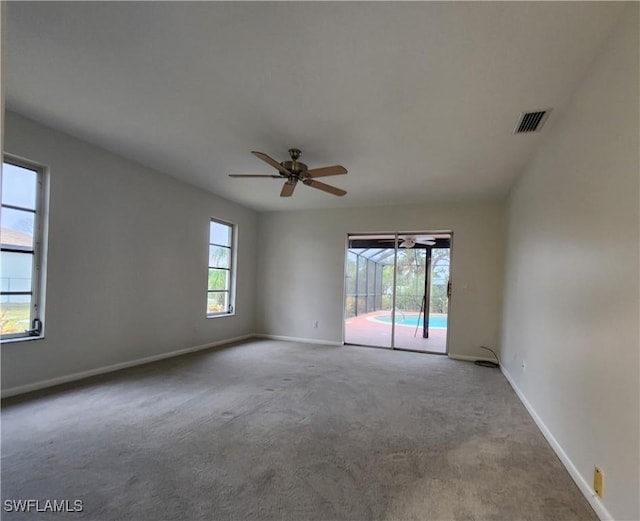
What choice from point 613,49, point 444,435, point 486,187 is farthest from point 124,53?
point 486,187

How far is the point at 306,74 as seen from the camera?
92.7 inches

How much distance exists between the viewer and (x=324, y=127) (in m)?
3.13

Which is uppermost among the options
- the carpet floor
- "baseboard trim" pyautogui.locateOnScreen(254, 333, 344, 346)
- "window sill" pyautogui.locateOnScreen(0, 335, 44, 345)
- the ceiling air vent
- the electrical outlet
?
the ceiling air vent

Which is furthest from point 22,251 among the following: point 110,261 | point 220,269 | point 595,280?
point 595,280

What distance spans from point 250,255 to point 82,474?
16.5 feet

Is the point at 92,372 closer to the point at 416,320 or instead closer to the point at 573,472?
the point at 573,472

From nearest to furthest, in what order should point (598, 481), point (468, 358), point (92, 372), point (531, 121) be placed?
1. point (598, 481)
2. point (531, 121)
3. point (92, 372)
4. point (468, 358)

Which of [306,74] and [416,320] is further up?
[306,74]

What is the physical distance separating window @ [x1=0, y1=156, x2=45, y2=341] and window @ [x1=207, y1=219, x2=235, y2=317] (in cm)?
254

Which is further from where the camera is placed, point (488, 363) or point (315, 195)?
point (315, 195)

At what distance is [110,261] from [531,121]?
180 inches

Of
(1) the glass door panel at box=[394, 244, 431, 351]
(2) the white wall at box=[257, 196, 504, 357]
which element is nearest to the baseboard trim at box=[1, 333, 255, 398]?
(2) the white wall at box=[257, 196, 504, 357]

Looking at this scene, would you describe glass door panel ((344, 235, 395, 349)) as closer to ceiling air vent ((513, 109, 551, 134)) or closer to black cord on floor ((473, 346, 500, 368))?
black cord on floor ((473, 346, 500, 368))

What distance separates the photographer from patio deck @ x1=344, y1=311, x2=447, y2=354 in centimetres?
634
